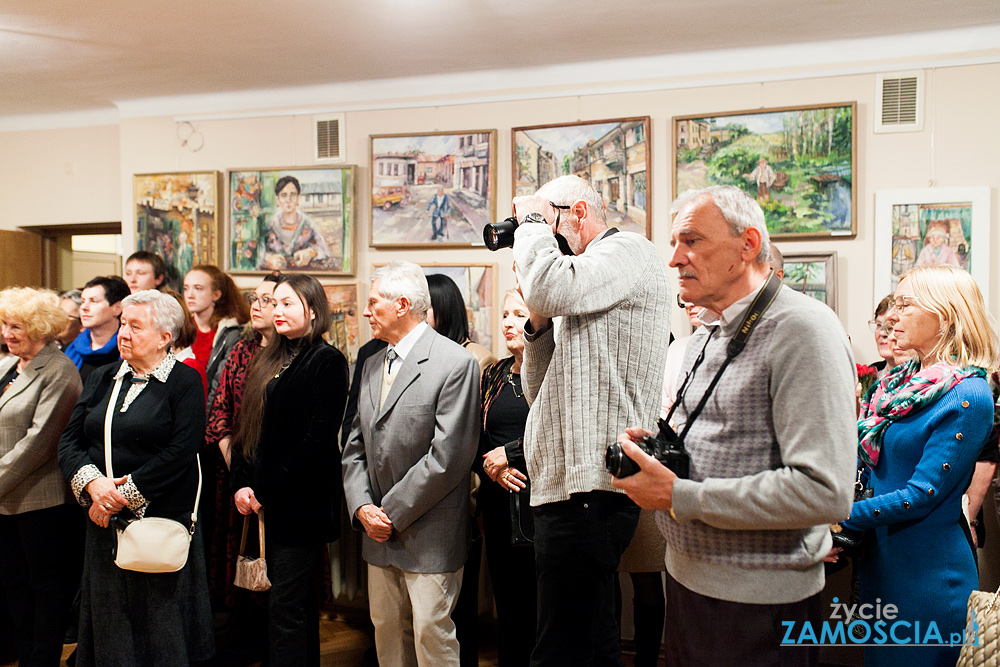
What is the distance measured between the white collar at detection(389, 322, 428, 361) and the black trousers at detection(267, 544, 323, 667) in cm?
91

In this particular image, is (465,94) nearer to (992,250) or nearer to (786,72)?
(786,72)

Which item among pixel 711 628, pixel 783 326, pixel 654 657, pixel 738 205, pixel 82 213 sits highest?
pixel 82 213

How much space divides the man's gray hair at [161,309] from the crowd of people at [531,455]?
0.01m

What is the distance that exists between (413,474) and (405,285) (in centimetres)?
70

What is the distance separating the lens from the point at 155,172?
5.13 meters

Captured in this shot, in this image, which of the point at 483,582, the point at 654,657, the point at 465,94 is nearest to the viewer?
the point at 654,657

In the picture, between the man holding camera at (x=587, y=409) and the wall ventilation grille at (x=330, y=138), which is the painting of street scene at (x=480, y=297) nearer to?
the wall ventilation grille at (x=330, y=138)

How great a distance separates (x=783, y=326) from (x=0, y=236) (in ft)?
19.6

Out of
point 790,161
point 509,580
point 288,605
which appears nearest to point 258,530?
point 288,605

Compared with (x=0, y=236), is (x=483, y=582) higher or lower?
lower

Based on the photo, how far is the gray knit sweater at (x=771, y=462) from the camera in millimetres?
1364

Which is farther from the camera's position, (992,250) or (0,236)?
(0,236)

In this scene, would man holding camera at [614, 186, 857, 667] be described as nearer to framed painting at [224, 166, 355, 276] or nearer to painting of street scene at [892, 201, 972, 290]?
painting of street scene at [892, 201, 972, 290]

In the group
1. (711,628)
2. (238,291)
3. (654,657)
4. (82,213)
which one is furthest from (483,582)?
(82,213)
